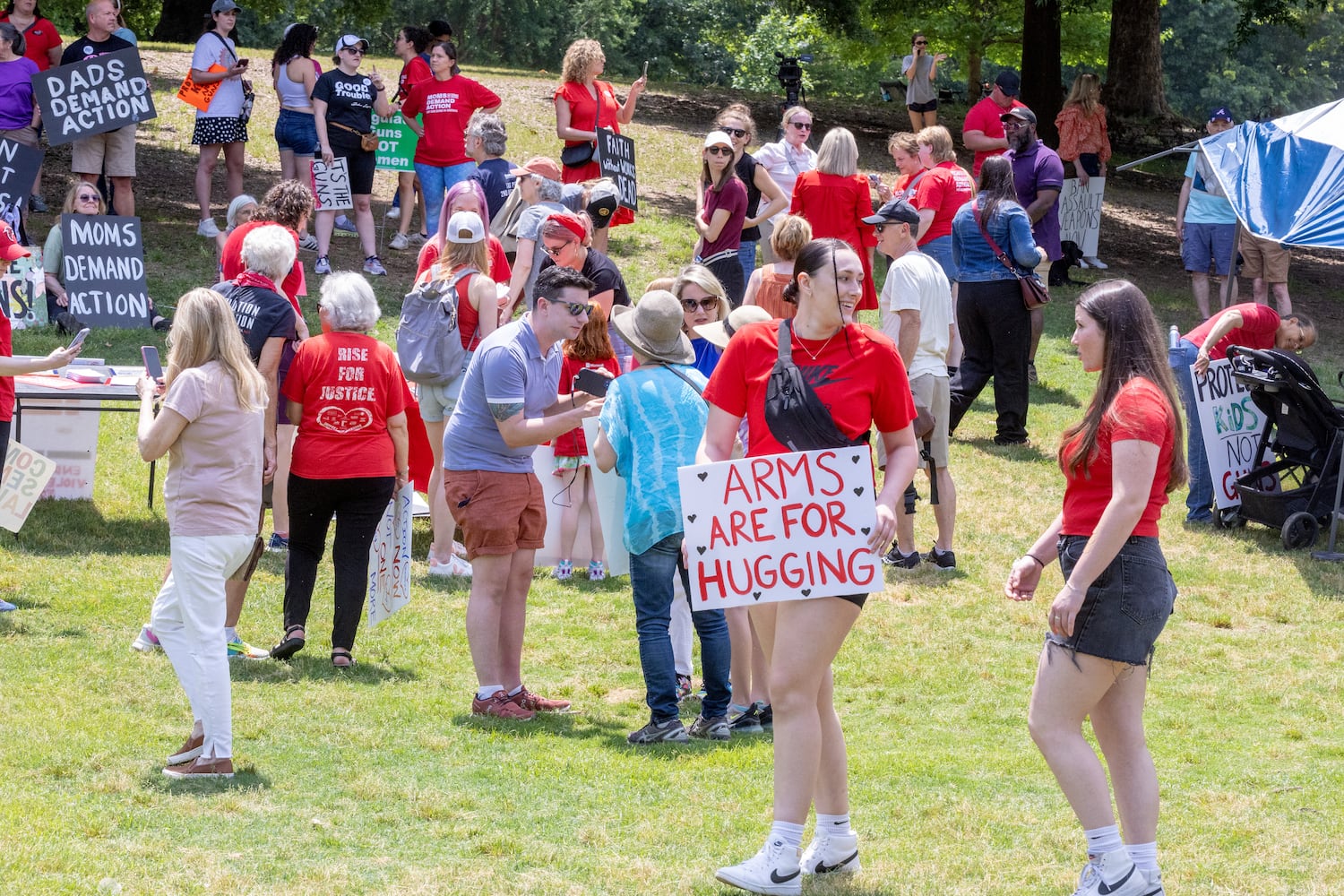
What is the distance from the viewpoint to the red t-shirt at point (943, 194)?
12.1 meters

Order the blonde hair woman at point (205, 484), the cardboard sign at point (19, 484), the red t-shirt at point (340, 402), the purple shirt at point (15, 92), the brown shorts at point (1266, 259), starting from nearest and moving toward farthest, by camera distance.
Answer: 1. the blonde hair woman at point (205, 484)
2. the red t-shirt at point (340, 402)
3. the cardboard sign at point (19, 484)
4. the purple shirt at point (15, 92)
5. the brown shorts at point (1266, 259)

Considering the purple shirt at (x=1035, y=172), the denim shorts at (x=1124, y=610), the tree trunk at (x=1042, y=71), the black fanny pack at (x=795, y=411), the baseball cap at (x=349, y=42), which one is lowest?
the denim shorts at (x=1124, y=610)

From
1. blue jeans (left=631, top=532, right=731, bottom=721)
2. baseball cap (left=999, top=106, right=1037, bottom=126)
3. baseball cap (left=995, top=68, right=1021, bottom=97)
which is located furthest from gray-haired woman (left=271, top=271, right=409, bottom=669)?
baseball cap (left=995, top=68, right=1021, bottom=97)

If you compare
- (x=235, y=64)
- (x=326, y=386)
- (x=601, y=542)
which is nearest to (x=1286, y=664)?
(x=601, y=542)

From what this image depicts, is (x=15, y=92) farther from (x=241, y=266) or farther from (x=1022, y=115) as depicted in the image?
(x=1022, y=115)

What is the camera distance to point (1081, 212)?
19188 mm

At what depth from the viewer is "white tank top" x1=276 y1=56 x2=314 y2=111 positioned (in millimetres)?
14719

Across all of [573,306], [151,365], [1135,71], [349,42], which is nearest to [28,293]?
[349,42]

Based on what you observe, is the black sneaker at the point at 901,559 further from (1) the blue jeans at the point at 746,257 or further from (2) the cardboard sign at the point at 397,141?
(2) the cardboard sign at the point at 397,141

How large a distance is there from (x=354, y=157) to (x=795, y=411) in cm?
1127

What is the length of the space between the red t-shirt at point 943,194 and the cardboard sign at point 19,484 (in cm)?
687

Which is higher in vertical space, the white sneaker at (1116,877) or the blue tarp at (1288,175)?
the blue tarp at (1288,175)

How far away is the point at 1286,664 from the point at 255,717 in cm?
538

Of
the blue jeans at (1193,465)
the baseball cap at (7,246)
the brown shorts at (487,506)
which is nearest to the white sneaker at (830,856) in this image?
the brown shorts at (487,506)
